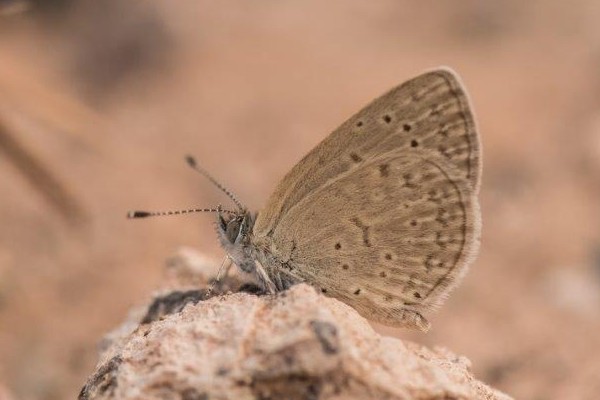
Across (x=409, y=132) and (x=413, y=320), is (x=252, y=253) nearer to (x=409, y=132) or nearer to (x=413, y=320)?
(x=413, y=320)

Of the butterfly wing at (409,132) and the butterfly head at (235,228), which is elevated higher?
the butterfly wing at (409,132)

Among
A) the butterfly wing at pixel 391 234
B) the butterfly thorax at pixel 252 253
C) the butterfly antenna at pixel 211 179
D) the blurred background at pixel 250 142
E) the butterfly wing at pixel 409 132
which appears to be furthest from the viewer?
the blurred background at pixel 250 142

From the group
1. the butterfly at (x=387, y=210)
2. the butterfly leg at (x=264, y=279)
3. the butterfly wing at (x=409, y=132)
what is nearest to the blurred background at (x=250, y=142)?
the butterfly leg at (x=264, y=279)

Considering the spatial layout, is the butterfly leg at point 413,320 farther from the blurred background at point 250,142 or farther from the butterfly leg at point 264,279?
the blurred background at point 250,142

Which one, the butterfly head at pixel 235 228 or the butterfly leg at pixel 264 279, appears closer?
the butterfly leg at pixel 264 279

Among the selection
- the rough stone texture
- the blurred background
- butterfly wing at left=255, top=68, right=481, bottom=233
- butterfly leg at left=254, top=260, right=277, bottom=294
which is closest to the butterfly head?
butterfly leg at left=254, top=260, right=277, bottom=294

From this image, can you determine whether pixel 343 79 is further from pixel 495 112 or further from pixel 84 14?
pixel 84 14
